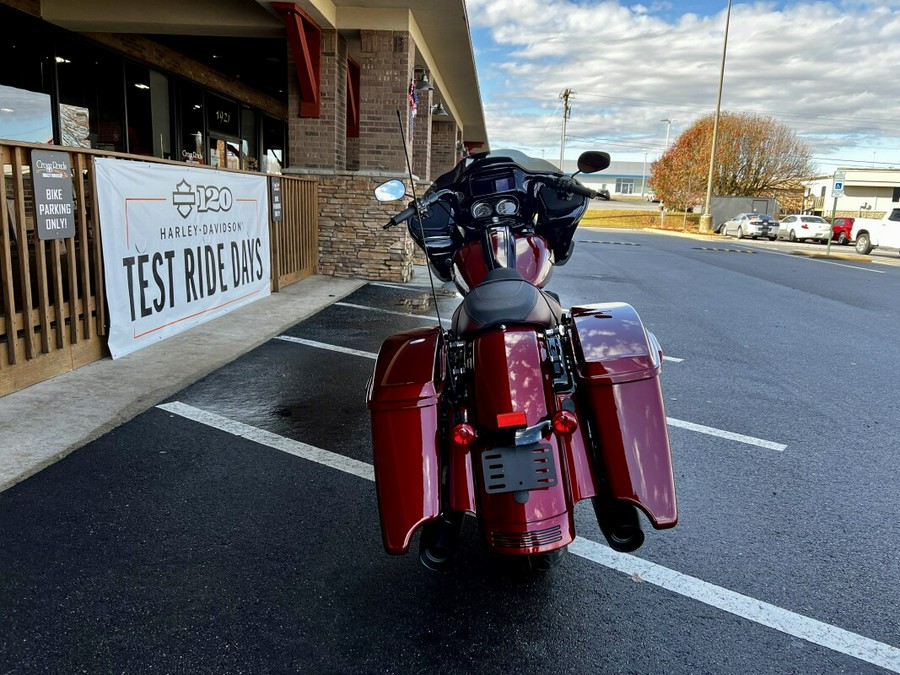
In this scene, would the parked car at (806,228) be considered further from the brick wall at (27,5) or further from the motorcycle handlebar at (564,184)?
the motorcycle handlebar at (564,184)

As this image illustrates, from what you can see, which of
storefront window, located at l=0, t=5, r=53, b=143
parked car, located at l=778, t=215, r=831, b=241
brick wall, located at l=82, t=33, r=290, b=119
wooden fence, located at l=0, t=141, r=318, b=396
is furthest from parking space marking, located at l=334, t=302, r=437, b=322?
parked car, located at l=778, t=215, r=831, b=241

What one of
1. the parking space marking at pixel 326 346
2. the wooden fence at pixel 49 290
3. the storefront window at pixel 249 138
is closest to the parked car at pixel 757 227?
the storefront window at pixel 249 138

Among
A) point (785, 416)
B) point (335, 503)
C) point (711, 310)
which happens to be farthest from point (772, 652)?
point (711, 310)

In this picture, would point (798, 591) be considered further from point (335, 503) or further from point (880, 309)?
point (880, 309)

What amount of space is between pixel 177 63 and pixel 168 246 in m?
9.40

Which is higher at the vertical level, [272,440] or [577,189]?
[577,189]

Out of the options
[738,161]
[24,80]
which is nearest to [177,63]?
[24,80]

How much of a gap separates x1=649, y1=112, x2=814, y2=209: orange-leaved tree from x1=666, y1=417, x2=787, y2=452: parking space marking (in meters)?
47.3

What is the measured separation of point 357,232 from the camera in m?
11.6

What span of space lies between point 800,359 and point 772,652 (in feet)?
17.5

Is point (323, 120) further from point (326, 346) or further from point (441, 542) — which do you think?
point (441, 542)

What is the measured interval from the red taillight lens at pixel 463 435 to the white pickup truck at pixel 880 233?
1122 inches

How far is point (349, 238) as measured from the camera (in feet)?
38.2

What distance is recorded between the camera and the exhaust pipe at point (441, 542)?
2287 millimetres
